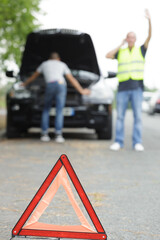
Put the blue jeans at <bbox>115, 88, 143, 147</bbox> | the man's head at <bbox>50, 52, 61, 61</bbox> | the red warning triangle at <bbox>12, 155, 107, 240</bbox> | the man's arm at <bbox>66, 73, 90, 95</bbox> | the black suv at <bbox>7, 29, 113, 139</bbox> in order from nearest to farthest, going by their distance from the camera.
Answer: the red warning triangle at <bbox>12, 155, 107, 240</bbox> < the blue jeans at <bbox>115, 88, 143, 147</bbox> < the man's arm at <bbox>66, 73, 90, 95</bbox> < the black suv at <bbox>7, 29, 113, 139</bbox> < the man's head at <bbox>50, 52, 61, 61</bbox>

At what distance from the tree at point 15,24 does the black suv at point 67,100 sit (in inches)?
133

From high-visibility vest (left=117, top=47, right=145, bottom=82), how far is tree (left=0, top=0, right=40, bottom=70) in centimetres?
530

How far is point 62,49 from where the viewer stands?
10492 millimetres

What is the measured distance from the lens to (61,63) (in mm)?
10008

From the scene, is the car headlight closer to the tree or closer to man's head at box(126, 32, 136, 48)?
man's head at box(126, 32, 136, 48)

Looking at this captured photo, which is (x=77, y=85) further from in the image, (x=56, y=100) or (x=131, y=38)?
(x=131, y=38)

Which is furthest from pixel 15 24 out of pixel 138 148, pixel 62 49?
pixel 138 148

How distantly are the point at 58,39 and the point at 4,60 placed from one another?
26.0ft

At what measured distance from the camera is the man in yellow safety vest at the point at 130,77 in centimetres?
869

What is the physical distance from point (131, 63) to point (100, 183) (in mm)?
3702

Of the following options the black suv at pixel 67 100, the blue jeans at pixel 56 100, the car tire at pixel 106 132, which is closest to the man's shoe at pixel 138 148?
the black suv at pixel 67 100

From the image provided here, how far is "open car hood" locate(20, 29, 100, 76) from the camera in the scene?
9.82 meters

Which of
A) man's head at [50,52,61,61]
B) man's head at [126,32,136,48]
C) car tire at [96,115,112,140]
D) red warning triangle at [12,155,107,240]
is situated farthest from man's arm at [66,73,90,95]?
red warning triangle at [12,155,107,240]

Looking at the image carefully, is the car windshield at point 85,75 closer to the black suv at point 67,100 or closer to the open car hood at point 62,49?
the black suv at point 67,100
